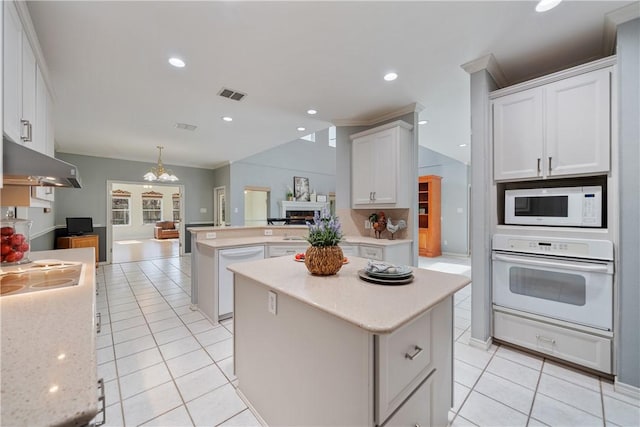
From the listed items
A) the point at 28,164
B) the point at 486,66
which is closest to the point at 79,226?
the point at 28,164

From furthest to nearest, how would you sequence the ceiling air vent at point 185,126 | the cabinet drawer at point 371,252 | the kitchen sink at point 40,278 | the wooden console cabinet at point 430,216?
the wooden console cabinet at point 430,216 → the ceiling air vent at point 185,126 → the cabinet drawer at point 371,252 → the kitchen sink at point 40,278

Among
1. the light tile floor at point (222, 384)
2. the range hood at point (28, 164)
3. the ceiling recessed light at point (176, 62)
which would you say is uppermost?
the ceiling recessed light at point (176, 62)

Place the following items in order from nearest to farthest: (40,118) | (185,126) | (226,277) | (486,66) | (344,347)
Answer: (344,347) → (40,118) → (486,66) → (226,277) → (185,126)

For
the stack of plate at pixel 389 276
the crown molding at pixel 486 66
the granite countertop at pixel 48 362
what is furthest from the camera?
the crown molding at pixel 486 66

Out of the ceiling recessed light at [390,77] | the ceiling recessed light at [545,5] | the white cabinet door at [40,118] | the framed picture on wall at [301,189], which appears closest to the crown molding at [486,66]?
the ceiling recessed light at [545,5]

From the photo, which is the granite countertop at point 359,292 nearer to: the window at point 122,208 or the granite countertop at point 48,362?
the granite countertop at point 48,362

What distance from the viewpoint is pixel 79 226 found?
5.72 metres

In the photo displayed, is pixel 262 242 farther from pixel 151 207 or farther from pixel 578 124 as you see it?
pixel 151 207

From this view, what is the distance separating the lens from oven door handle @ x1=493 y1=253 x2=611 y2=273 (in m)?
1.87

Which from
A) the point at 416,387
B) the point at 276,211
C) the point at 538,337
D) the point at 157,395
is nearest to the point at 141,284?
the point at 157,395

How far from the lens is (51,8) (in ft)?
5.75

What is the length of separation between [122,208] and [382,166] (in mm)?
12423

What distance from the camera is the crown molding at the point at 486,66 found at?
2320mm

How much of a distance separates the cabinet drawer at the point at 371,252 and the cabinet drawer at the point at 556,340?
1.24m
